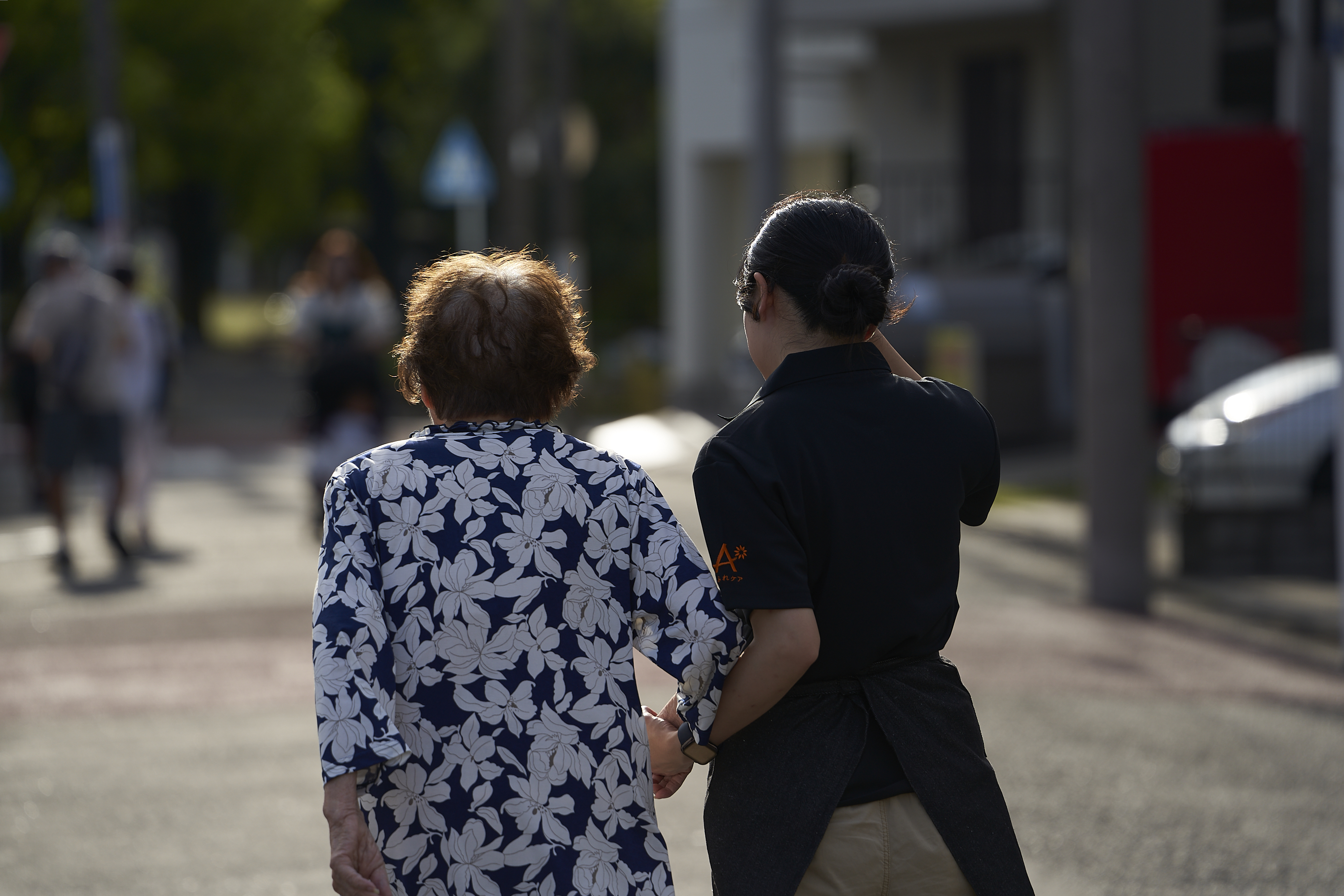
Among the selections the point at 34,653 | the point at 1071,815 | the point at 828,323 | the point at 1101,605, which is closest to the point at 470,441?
the point at 828,323

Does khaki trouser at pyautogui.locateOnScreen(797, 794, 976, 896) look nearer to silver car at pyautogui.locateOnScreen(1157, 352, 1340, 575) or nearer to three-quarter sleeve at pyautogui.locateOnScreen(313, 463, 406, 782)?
three-quarter sleeve at pyautogui.locateOnScreen(313, 463, 406, 782)

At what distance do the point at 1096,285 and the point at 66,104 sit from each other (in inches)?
811

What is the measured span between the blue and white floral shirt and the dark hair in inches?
16.0

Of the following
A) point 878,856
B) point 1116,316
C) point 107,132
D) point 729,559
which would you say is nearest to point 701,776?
point 878,856

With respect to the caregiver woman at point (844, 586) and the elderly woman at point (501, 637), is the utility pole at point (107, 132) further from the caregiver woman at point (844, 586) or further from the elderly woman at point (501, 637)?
the caregiver woman at point (844, 586)

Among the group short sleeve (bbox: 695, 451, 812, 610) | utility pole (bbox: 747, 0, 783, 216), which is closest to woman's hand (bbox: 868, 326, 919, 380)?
short sleeve (bbox: 695, 451, 812, 610)

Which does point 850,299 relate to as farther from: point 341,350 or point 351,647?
point 341,350

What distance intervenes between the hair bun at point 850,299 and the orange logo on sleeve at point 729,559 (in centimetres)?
39

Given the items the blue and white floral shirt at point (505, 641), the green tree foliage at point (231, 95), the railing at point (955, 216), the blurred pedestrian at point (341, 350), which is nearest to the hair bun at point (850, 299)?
the blue and white floral shirt at point (505, 641)

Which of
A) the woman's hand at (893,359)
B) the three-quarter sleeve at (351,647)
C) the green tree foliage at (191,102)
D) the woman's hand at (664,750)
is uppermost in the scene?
the green tree foliage at (191,102)

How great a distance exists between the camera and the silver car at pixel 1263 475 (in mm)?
9891

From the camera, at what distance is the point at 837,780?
2607 millimetres

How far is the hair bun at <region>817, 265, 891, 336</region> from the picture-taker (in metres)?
2.65

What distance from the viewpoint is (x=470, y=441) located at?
2.66m
